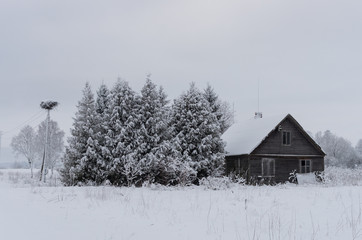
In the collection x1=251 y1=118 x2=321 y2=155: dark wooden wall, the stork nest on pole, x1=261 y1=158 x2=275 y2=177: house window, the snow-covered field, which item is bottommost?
the snow-covered field

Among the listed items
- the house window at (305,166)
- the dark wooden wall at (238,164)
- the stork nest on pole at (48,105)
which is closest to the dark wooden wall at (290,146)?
the house window at (305,166)

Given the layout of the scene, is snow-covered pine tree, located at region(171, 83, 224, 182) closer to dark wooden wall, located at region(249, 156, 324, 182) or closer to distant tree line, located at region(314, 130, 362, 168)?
dark wooden wall, located at region(249, 156, 324, 182)

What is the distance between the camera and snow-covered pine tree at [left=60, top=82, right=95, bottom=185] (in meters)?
26.9

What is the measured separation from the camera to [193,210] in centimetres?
984

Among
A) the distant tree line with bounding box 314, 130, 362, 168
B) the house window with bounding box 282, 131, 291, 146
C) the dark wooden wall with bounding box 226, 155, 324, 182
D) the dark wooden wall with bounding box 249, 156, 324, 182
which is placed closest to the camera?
the dark wooden wall with bounding box 226, 155, 324, 182

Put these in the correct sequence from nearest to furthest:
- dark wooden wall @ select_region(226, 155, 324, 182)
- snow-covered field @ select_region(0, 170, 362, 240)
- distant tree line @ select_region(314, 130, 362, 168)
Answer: snow-covered field @ select_region(0, 170, 362, 240), dark wooden wall @ select_region(226, 155, 324, 182), distant tree line @ select_region(314, 130, 362, 168)

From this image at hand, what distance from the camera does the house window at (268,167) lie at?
104 feet

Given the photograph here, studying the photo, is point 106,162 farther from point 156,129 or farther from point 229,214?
point 229,214

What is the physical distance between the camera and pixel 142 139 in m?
25.9

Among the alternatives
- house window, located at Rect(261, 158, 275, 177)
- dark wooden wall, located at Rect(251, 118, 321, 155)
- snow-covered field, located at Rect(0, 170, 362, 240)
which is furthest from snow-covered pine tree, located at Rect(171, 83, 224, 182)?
snow-covered field, located at Rect(0, 170, 362, 240)

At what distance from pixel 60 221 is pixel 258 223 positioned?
4757mm

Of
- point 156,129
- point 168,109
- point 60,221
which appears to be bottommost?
point 60,221

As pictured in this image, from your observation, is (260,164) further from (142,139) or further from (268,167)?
(142,139)

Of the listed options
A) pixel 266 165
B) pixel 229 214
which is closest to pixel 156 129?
pixel 266 165
